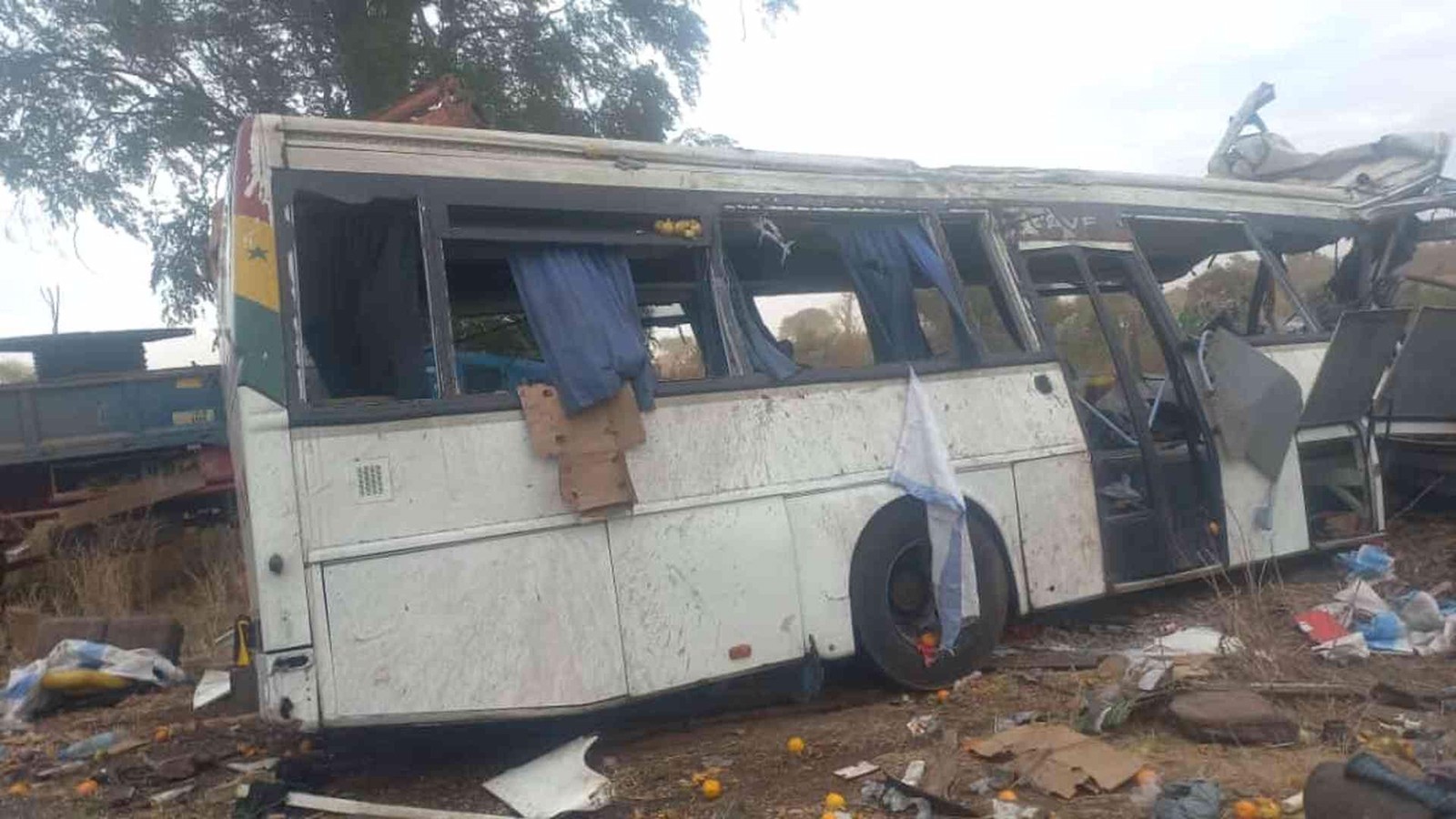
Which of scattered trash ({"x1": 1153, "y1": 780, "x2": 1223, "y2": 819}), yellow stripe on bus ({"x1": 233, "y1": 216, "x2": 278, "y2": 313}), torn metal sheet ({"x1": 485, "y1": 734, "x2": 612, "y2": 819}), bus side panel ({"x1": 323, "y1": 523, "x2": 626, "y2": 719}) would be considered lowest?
scattered trash ({"x1": 1153, "y1": 780, "x2": 1223, "y2": 819})

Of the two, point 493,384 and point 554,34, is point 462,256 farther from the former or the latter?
point 554,34

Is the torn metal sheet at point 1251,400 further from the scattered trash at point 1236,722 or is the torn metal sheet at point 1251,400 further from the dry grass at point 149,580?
the dry grass at point 149,580

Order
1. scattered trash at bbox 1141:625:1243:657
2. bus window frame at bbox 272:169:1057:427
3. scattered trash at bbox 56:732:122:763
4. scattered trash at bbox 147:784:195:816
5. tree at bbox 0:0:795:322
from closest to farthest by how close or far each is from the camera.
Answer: bus window frame at bbox 272:169:1057:427, scattered trash at bbox 147:784:195:816, scattered trash at bbox 1141:625:1243:657, scattered trash at bbox 56:732:122:763, tree at bbox 0:0:795:322

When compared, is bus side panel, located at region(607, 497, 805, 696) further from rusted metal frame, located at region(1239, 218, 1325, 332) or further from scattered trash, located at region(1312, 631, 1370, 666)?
rusted metal frame, located at region(1239, 218, 1325, 332)

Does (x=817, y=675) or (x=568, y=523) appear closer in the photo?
(x=568, y=523)

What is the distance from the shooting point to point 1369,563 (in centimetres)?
681

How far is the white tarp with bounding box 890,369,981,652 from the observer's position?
5.26m

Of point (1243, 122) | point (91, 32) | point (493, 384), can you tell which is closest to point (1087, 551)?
point (493, 384)

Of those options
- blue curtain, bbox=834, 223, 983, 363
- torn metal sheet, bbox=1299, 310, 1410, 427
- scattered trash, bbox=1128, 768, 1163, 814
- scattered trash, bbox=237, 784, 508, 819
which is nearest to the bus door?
blue curtain, bbox=834, 223, 983, 363

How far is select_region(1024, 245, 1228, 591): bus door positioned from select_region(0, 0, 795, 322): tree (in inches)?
303

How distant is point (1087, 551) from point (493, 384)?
10.1ft

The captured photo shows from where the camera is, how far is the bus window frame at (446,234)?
4164mm

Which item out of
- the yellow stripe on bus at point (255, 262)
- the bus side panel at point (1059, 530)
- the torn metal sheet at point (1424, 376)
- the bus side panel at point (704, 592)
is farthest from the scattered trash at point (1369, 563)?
the yellow stripe on bus at point (255, 262)

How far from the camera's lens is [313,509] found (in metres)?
4.06
